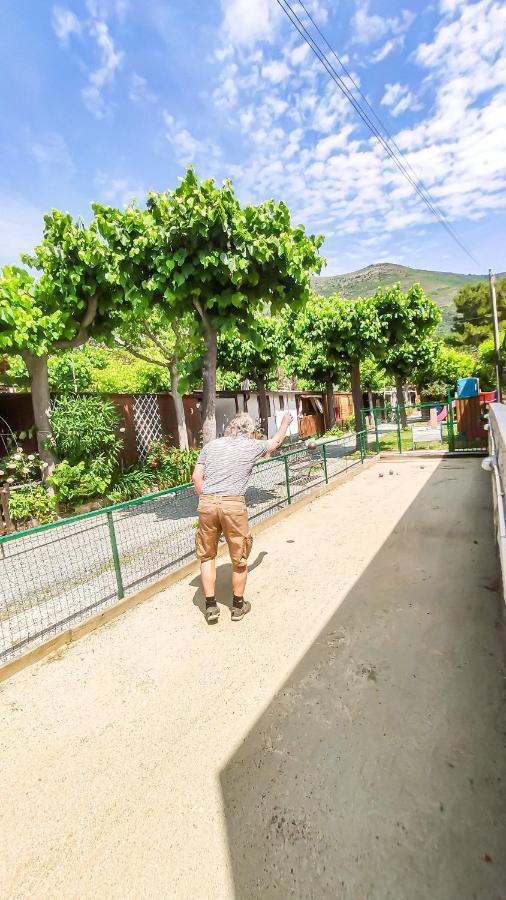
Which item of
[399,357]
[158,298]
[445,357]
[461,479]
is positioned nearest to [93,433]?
[158,298]

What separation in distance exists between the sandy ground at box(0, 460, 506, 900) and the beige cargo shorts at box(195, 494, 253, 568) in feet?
1.97

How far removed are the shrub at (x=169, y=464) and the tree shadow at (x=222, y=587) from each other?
16.7 ft

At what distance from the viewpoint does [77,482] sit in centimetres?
780

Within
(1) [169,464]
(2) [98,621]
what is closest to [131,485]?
(1) [169,464]

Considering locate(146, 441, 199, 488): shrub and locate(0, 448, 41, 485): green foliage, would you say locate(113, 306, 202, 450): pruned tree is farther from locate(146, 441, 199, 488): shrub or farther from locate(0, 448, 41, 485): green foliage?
locate(0, 448, 41, 485): green foliage

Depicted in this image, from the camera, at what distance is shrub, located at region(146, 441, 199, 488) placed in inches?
375

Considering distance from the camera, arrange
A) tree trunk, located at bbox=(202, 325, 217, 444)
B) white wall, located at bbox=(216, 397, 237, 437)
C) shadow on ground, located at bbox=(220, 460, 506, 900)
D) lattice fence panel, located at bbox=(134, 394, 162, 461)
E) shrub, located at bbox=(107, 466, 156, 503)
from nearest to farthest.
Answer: shadow on ground, located at bbox=(220, 460, 506, 900)
tree trunk, located at bbox=(202, 325, 217, 444)
shrub, located at bbox=(107, 466, 156, 503)
lattice fence panel, located at bbox=(134, 394, 162, 461)
white wall, located at bbox=(216, 397, 237, 437)

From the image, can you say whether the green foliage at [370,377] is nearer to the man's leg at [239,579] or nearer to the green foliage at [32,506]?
the green foliage at [32,506]

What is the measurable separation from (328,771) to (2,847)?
4.67ft

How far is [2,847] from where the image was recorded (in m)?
1.70

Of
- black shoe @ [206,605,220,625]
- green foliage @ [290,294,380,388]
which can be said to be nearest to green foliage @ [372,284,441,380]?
green foliage @ [290,294,380,388]

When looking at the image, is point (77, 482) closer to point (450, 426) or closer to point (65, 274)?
point (65, 274)

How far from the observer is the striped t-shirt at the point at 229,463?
3.29 m

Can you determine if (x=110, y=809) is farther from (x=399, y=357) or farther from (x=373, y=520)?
(x=399, y=357)
